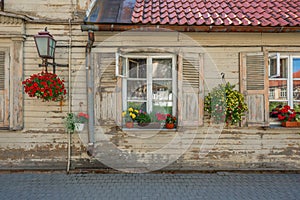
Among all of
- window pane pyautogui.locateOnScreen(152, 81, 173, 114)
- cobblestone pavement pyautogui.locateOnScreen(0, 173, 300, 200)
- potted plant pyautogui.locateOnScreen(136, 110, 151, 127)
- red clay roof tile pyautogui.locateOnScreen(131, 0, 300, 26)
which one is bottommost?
cobblestone pavement pyautogui.locateOnScreen(0, 173, 300, 200)

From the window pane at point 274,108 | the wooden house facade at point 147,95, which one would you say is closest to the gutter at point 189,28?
the wooden house facade at point 147,95

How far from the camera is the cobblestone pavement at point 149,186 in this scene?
3695 millimetres

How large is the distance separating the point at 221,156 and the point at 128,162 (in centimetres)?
211

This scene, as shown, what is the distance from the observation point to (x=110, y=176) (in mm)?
4453

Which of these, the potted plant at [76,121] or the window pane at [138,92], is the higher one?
the window pane at [138,92]

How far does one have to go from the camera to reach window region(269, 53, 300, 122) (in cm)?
475

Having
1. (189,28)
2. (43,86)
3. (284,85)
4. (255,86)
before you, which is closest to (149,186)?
(43,86)

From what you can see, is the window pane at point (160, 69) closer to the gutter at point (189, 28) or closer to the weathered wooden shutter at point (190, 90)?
the weathered wooden shutter at point (190, 90)

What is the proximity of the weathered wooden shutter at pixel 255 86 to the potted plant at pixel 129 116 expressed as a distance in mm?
2448

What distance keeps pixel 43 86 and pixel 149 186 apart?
2860mm

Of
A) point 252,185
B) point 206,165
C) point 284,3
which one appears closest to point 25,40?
point 206,165

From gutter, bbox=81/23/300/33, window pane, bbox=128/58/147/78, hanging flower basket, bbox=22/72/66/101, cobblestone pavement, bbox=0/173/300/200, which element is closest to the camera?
cobblestone pavement, bbox=0/173/300/200

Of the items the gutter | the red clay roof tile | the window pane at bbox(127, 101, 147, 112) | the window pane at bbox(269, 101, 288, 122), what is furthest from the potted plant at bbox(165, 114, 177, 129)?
the window pane at bbox(269, 101, 288, 122)

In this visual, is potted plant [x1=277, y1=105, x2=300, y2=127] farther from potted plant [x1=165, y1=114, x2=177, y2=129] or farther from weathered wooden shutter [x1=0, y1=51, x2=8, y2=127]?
weathered wooden shutter [x1=0, y1=51, x2=8, y2=127]
